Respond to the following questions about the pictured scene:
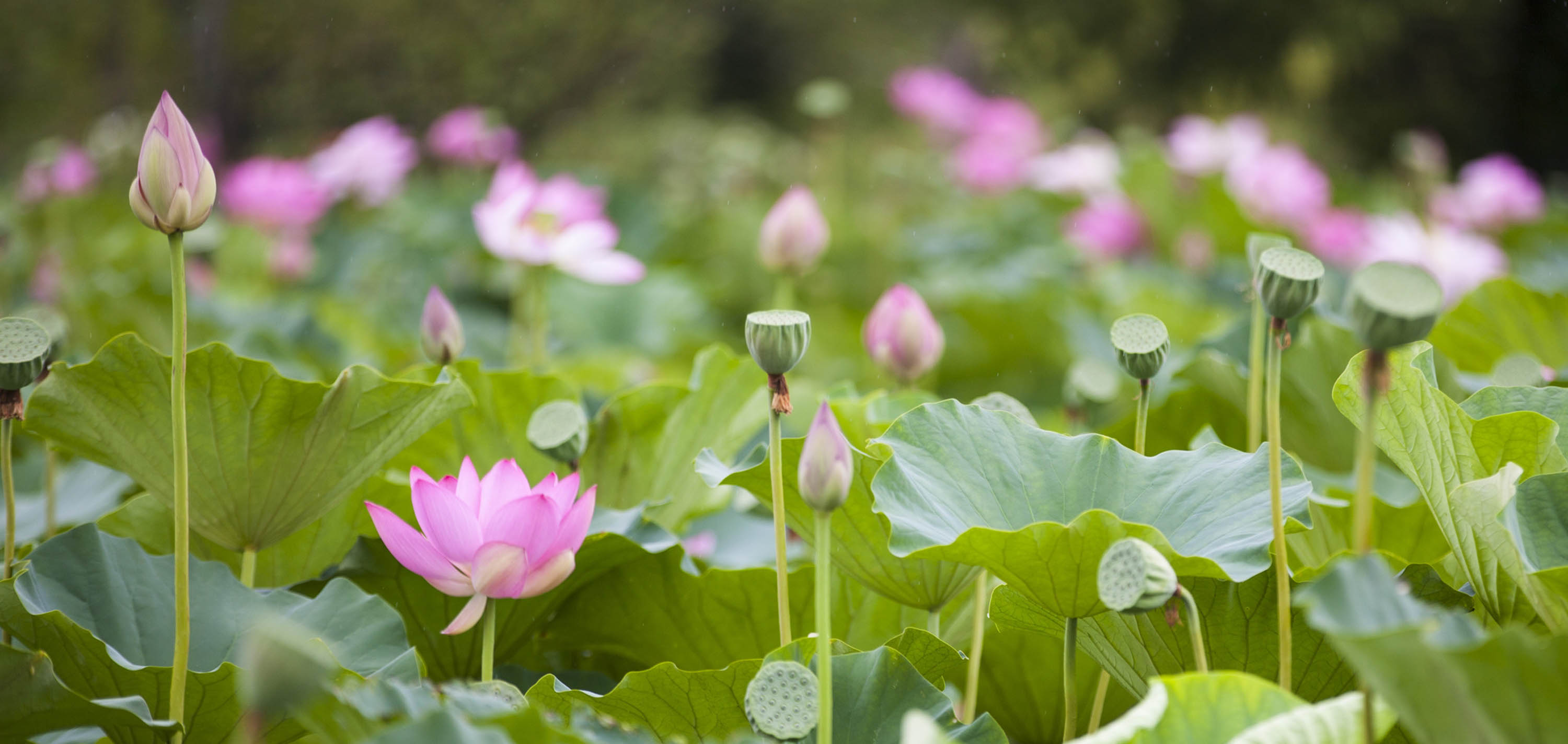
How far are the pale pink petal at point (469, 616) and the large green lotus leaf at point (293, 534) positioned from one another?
0.64ft

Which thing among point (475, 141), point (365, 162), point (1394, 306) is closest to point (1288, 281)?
point (1394, 306)

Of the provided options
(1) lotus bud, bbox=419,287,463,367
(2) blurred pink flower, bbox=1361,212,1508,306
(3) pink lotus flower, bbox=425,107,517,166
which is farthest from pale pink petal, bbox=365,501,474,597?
(3) pink lotus flower, bbox=425,107,517,166

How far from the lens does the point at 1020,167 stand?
3.29 metres

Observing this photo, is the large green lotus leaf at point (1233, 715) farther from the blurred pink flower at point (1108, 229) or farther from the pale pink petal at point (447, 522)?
the blurred pink flower at point (1108, 229)

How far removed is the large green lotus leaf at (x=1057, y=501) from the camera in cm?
53

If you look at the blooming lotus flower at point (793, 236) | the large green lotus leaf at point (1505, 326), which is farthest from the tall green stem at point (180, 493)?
the large green lotus leaf at point (1505, 326)

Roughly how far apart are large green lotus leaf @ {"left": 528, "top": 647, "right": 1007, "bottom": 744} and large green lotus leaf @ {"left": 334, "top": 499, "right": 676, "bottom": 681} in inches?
4.8

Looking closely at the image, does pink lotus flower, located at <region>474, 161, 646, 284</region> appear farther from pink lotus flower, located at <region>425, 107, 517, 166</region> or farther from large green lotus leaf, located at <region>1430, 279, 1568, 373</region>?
pink lotus flower, located at <region>425, 107, 517, 166</region>

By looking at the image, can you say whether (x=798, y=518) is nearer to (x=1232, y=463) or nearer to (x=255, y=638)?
(x=1232, y=463)

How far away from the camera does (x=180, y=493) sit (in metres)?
0.56

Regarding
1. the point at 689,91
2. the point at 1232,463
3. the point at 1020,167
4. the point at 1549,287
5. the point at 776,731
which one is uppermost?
the point at 689,91

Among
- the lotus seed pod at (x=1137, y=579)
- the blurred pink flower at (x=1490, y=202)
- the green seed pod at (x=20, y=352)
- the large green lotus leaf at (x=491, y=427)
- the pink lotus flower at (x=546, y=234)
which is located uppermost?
the blurred pink flower at (x=1490, y=202)

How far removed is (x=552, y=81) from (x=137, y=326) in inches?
201

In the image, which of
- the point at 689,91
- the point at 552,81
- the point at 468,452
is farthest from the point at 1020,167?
the point at 689,91
